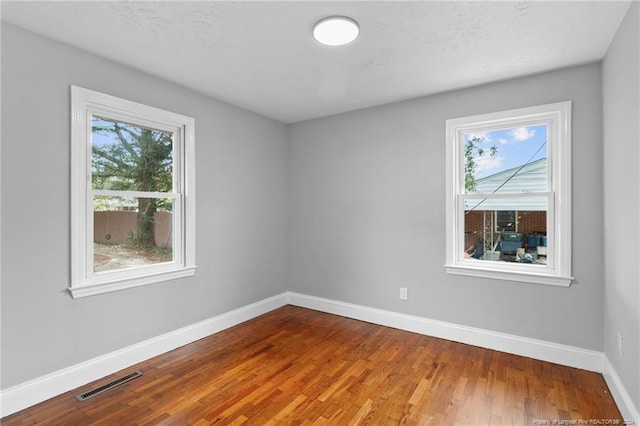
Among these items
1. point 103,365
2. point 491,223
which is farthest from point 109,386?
point 491,223

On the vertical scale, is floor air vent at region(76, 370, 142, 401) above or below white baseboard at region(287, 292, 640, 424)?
below

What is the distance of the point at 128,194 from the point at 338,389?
2350mm

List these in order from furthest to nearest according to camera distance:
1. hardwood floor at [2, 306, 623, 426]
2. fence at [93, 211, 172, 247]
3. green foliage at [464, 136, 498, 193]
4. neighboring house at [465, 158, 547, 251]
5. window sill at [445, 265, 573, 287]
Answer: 1. green foliage at [464, 136, 498, 193]
2. neighboring house at [465, 158, 547, 251]
3. window sill at [445, 265, 573, 287]
4. fence at [93, 211, 172, 247]
5. hardwood floor at [2, 306, 623, 426]

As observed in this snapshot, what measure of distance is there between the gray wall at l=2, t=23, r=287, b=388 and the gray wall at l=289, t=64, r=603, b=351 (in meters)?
1.13

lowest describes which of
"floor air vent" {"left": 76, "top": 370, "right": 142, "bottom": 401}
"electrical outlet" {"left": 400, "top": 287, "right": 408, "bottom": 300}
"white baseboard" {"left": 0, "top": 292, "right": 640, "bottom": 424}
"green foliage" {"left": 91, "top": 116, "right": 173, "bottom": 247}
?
"floor air vent" {"left": 76, "top": 370, "right": 142, "bottom": 401}

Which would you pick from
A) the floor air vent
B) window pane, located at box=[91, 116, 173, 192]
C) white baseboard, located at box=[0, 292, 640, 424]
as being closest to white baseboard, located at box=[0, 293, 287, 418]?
white baseboard, located at box=[0, 292, 640, 424]

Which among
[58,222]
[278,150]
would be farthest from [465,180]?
[58,222]

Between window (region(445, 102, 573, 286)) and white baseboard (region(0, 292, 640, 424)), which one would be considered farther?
window (region(445, 102, 573, 286))

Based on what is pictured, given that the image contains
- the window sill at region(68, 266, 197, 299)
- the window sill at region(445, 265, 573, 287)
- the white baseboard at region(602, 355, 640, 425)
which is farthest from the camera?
the window sill at region(445, 265, 573, 287)

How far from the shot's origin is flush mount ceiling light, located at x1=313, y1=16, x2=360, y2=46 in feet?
6.72

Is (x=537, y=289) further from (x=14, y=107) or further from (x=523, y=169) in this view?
(x=14, y=107)

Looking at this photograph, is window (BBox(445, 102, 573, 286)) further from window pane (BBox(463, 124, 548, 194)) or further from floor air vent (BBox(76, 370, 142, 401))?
floor air vent (BBox(76, 370, 142, 401))

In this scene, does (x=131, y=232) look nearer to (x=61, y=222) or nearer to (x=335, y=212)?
(x=61, y=222)

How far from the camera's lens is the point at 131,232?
2.85m
